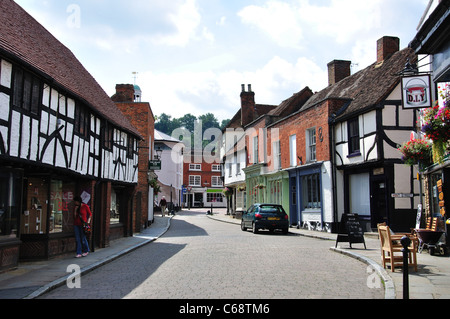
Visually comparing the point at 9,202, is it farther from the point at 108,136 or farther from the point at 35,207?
the point at 108,136

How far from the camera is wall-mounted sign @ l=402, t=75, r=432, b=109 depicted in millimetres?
9758

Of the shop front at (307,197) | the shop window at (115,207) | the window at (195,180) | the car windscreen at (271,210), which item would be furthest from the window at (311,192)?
the window at (195,180)

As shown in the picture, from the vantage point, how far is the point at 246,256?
12.1 m

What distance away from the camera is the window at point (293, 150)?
81.9ft

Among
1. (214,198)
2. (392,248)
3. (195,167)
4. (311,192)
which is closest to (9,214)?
(392,248)

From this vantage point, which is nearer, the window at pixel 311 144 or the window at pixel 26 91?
the window at pixel 26 91

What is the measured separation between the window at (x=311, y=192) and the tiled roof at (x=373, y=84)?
4.17 m

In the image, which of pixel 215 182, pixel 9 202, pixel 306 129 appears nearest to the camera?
pixel 9 202

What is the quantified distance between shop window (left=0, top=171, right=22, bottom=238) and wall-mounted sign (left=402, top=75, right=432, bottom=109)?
9.67 m

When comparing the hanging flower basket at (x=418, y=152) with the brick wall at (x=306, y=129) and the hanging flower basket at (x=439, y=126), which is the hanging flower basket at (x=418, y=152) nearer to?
the hanging flower basket at (x=439, y=126)

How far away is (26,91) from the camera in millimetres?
9688

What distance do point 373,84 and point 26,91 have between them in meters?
16.1

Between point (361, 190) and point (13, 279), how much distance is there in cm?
1540

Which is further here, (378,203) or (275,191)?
(275,191)
